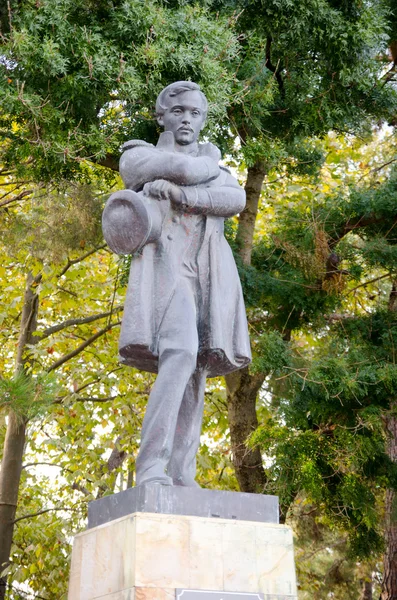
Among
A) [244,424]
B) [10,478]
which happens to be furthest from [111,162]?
[10,478]

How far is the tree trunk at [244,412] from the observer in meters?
9.91

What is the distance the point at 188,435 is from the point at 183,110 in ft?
6.52

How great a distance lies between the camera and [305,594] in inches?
570

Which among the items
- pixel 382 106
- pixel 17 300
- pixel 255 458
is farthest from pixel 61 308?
pixel 382 106

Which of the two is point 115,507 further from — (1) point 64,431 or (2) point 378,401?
(1) point 64,431

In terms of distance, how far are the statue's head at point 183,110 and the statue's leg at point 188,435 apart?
146 centimetres

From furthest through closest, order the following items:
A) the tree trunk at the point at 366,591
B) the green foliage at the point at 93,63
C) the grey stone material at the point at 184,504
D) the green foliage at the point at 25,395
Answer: the tree trunk at the point at 366,591, the green foliage at the point at 93,63, the green foliage at the point at 25,395, the grey stone material at the point at 184,504

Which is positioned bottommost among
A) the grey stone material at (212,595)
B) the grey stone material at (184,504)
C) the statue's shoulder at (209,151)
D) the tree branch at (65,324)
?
the grey stone material at (212,595)

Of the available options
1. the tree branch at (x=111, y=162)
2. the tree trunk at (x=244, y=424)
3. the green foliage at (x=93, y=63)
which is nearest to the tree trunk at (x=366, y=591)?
the tree trunk at (x=244, y=424)

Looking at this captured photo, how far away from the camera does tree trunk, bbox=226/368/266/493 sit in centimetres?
991

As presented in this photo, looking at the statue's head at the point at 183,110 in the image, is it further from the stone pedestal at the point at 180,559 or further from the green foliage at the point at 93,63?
the stone pedestal at the point at 180,559

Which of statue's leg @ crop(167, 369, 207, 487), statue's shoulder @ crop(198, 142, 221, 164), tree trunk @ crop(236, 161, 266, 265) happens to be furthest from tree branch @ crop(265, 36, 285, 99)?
statue's leg @ crop(167, 369, 207, 487)

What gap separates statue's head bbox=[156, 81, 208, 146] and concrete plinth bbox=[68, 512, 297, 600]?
7.68 feet

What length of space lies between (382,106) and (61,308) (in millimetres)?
6875
